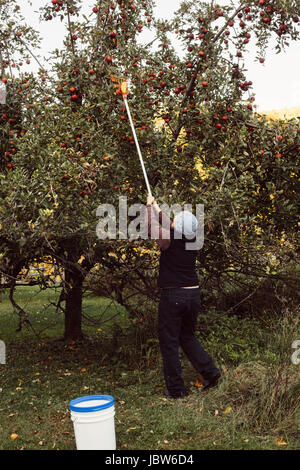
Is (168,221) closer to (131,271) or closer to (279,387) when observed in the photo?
(131,271)

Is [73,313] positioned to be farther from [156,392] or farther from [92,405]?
[92,405]

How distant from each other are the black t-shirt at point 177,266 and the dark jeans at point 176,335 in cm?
8

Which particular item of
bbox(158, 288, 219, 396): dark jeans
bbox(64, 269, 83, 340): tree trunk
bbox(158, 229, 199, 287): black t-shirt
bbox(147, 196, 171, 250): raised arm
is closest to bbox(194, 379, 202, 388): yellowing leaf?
bbox(158, 288, 219, 396): dark jeans

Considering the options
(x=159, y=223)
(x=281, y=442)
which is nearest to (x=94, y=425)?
(x=281, y=442)

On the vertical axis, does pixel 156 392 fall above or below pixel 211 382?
below

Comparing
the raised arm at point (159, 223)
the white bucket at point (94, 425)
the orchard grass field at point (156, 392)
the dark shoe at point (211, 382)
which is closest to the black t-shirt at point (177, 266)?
the raised arm at point (159, 223)

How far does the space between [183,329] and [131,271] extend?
4.42 feet

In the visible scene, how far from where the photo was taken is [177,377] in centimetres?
495

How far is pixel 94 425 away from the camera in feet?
11.8

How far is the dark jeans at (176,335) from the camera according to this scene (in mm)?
4906

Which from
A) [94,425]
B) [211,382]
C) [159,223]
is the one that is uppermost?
[159,223]

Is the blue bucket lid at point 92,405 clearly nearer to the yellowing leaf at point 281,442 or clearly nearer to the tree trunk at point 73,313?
the yellowing leaf at point 281,442

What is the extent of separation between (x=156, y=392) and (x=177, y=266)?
137 cm

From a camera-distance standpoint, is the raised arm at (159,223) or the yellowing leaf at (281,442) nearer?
the yellowing leaf at (281,442)
